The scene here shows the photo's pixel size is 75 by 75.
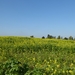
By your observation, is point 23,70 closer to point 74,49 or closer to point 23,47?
point 23,47

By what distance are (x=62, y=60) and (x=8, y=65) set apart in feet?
13.9

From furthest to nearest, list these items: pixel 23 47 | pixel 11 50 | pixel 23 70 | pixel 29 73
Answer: pixel 23 47 → pixel 11 50 → pixel 23 70 → pixel 29 73

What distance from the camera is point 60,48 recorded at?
48.4 ft

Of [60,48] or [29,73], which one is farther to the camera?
[60,48]

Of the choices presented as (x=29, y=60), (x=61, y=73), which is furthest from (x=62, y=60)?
(x=61, y=73)

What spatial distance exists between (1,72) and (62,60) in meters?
4.44

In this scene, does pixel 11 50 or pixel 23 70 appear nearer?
pixel 23 70

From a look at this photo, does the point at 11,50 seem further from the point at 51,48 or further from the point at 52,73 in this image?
the point at 52,73

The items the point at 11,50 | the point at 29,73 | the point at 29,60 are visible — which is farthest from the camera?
the point at 11,50

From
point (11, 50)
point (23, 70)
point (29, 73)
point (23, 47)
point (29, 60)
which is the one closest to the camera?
point (29, 73)

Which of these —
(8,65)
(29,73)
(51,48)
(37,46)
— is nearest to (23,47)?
(37,46)

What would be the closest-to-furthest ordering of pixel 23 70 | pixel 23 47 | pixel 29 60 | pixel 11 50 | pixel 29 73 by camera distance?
pixel 29 73, pixel 23 70, pixel 29 60, pixel 11 50, pixel 23 47

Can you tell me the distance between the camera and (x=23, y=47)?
46.2 ft

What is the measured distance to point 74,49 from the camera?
14.8 metres
